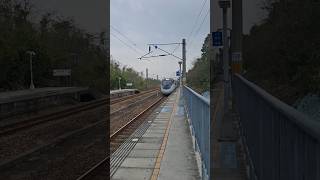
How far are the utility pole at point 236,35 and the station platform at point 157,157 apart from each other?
293cm

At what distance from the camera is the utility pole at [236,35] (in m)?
16.2

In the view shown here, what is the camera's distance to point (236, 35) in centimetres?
1711

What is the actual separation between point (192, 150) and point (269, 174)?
906 centimetres

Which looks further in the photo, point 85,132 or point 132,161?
point 85,132

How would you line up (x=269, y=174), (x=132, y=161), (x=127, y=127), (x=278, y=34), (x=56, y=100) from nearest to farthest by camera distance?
1. (x=269, y=174)
2. (x=132, y=161)
3. (x=278, y=34)
4. (x=127, y=127)
5. (x=56, y=100)

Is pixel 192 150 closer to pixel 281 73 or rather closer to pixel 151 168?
pixel 151 168

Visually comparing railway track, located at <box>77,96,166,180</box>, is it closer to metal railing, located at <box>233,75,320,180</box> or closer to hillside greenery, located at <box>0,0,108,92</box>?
metal railing, located at <box>233,75,320,180</box>

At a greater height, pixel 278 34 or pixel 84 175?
pixel 278 34

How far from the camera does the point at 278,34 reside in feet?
63.2

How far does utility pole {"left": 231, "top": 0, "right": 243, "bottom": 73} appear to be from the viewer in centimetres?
1619

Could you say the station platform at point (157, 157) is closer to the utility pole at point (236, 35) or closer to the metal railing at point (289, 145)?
the utility pole at point (236, 35)

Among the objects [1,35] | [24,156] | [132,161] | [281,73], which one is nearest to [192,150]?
[132,161]

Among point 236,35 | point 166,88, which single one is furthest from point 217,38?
point 166,88

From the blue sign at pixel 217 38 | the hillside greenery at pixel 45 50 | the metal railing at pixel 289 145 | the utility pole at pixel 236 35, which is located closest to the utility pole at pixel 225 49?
the utility pole at pixel 236 35
